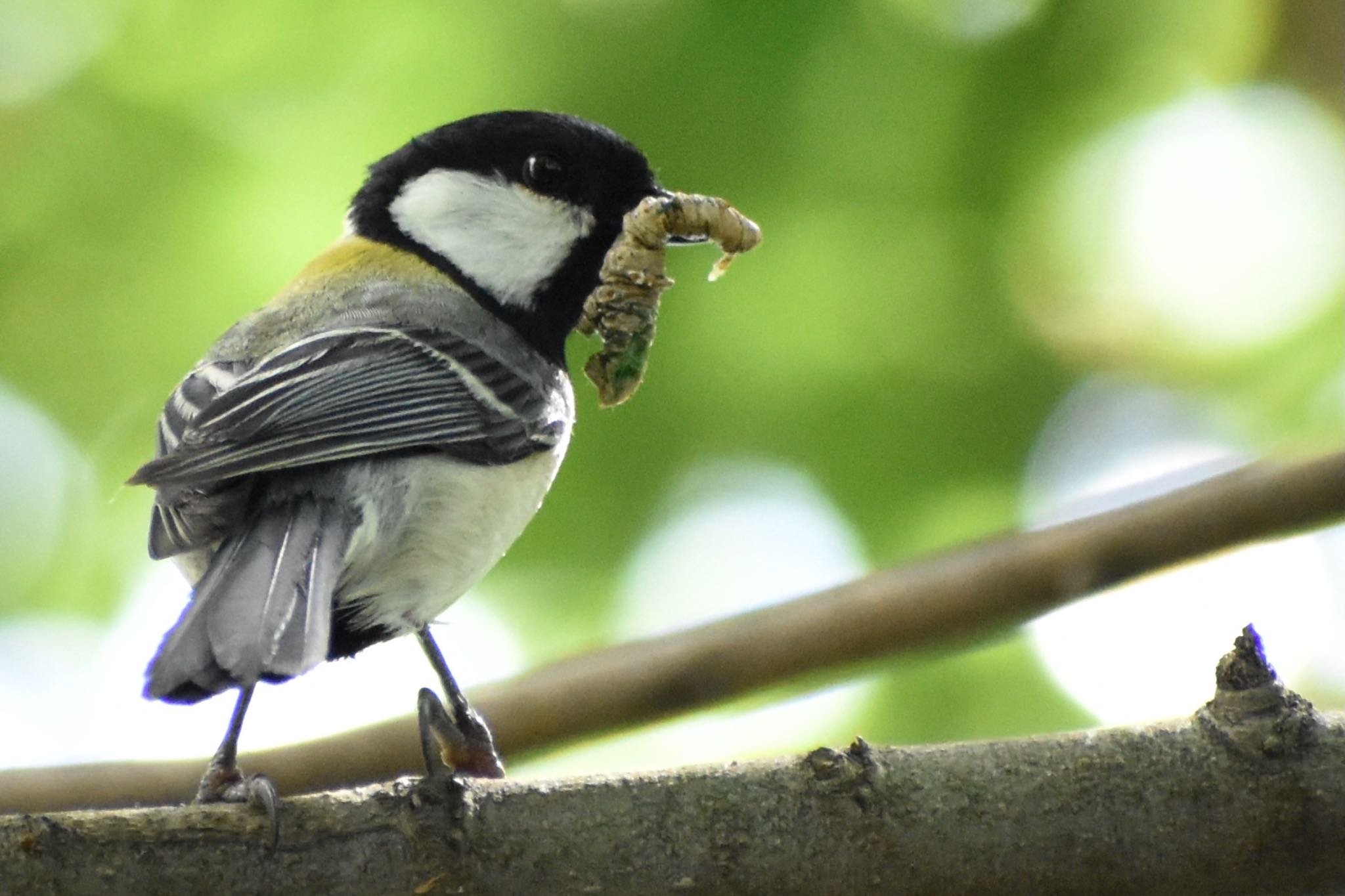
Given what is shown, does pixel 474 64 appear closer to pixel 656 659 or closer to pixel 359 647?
pixel 359 647

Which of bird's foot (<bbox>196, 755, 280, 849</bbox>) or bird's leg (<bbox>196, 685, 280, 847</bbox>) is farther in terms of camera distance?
bird's leg (<bbox>196, 685, 280, 847</bbox>)

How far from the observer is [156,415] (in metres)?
2.60

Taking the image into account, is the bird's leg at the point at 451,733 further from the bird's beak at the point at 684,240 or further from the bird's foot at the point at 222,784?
the bird's beak at the point at 684,240

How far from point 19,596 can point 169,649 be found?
1.69m

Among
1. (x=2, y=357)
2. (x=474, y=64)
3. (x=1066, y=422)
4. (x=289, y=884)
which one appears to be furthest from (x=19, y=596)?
(x=1066, y=422)

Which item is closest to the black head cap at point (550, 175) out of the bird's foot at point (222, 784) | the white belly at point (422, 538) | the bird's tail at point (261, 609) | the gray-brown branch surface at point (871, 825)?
the white belly at point (422, 538)

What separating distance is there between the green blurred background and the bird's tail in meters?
0.89

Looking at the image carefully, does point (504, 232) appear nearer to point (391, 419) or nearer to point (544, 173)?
point (544, 173)

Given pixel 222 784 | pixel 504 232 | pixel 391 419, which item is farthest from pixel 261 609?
pixel 504 232

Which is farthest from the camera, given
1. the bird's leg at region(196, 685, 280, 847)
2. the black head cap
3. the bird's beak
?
the black head cap

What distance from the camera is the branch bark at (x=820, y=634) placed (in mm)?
1664

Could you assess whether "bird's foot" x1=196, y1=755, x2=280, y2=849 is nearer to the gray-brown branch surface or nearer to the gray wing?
the gray-brown branch surface

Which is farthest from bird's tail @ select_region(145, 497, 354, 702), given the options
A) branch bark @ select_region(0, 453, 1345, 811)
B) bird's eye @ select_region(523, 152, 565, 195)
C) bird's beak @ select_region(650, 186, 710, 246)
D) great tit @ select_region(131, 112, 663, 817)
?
bird's eye @ select_region(523, 152, 565, 195)

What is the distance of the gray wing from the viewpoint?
5.56ft
